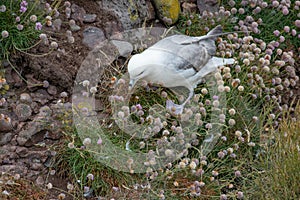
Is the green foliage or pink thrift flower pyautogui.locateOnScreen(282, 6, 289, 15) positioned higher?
the green foliage

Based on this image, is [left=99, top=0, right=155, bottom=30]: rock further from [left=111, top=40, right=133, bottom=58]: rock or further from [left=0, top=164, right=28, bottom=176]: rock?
[left=0, top=164, right=28, bottom=176]: rock

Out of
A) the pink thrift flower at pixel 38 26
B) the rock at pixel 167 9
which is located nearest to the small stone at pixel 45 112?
the pink thrift flower at pixel 38 26

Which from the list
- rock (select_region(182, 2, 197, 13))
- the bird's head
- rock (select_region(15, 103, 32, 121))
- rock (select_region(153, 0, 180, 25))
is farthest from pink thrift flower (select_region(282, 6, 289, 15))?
rock (select_region(15, 103, 32, 121))

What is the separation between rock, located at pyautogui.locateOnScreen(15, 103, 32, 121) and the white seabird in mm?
774

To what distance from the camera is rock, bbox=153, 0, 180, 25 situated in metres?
4.95

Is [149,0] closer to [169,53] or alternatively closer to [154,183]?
[169,53]

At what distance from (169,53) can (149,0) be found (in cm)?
118

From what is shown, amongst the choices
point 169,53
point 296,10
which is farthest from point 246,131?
point 296,10

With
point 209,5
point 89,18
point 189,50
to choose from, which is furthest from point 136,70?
point 209,5

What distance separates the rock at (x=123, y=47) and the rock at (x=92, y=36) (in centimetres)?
12

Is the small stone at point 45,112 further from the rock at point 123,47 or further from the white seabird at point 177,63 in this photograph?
the rock at point 123,47

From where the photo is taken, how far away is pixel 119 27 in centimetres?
476

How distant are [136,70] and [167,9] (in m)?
1.26

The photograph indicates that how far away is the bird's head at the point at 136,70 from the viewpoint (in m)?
3.86
